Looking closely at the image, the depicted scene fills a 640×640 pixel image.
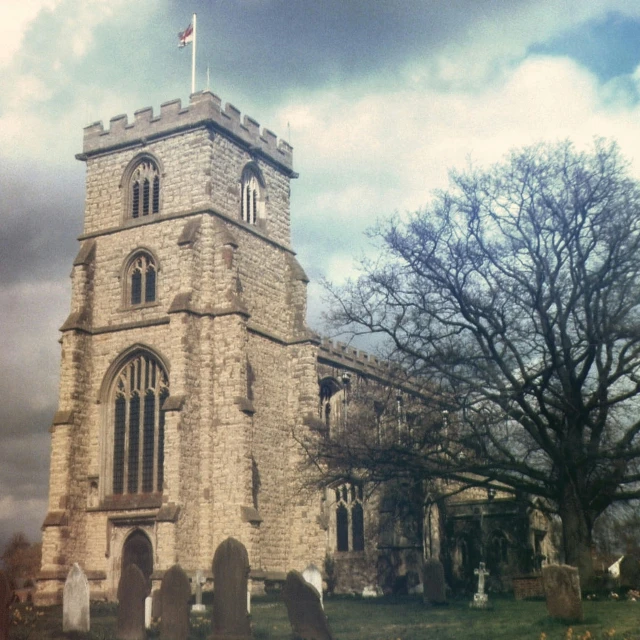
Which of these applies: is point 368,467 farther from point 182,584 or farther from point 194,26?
point 194,26

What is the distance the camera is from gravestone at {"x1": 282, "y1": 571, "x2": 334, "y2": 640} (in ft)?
46.2

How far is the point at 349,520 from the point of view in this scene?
34.3 m

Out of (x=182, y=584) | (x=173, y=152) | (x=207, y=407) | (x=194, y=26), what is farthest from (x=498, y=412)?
(x=194, y=26)

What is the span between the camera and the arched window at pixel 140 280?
97.2ft

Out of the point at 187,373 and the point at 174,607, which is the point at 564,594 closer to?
the point at 174,607

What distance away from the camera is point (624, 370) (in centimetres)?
2067

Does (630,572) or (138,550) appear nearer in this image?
(630,572)

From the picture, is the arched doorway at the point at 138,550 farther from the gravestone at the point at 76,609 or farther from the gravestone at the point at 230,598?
the gravestone at the point at 230,598

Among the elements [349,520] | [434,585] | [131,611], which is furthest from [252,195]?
[131,611]

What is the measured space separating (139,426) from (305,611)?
15455 millimetres

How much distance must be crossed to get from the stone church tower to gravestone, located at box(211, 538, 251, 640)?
446 inches

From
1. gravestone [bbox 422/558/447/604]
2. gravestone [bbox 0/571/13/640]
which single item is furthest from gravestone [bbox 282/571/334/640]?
gravestone [bbox 422/558/447/604]

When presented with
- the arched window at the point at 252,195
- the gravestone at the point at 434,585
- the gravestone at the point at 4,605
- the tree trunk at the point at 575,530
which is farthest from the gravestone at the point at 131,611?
Result: the arched window at the point at 252,195

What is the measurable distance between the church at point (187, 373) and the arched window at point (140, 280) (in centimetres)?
5
